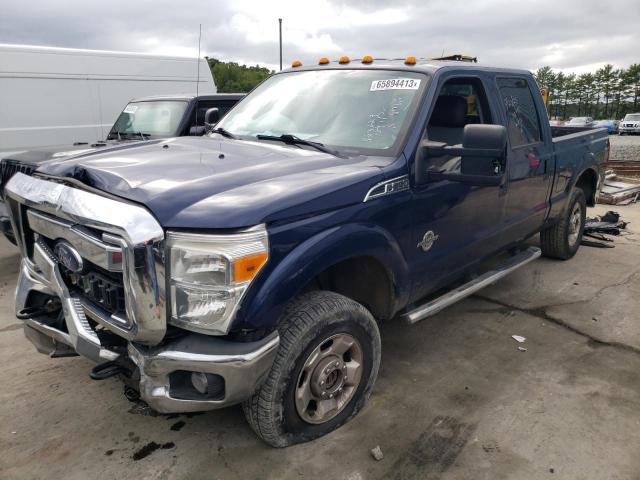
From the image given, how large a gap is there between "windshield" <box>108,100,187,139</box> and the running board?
177 inches

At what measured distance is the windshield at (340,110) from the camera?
122 inches

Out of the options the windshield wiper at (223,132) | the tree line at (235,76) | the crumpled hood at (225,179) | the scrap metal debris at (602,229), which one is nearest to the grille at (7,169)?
the windshield wiper at (223,132)

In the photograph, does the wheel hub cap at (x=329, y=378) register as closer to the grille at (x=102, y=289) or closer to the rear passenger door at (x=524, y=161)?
the grille at (x=102, y=289)

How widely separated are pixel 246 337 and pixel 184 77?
8897 millimetres

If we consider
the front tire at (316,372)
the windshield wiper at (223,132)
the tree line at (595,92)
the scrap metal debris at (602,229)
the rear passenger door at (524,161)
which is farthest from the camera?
the tree line at (595,92)

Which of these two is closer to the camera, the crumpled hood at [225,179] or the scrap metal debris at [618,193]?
the crumpled hood at [225,179]

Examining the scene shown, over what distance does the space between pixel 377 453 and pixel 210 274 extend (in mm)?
1284

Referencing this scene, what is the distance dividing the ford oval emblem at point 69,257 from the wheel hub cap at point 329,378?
1.14 meters

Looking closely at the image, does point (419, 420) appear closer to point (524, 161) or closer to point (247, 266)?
point (247, 266)

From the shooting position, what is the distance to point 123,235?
2.06 metres

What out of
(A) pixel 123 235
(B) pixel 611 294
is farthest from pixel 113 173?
(B) pixel 611 294

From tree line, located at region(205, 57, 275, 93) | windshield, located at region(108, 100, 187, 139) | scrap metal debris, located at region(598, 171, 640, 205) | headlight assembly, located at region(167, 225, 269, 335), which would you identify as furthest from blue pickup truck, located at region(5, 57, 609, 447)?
tree line, located at region(205, 57, 275, 93)

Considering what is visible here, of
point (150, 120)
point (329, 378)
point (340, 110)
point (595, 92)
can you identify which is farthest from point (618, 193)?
point (595, 92)

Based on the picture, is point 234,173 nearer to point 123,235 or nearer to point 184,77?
point 123,235
